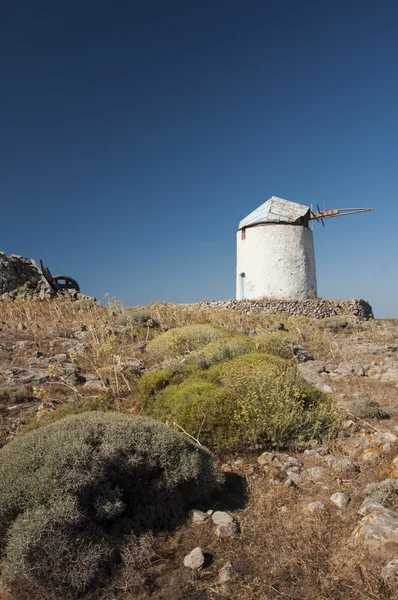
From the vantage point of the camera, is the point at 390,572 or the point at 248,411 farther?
the point at 248,411

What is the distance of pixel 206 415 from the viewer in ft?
15.4

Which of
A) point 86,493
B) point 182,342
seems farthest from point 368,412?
point 182,342

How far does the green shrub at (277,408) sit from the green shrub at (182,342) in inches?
109

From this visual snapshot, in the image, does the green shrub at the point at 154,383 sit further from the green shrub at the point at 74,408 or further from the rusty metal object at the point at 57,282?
the rusty metal object at the point at 57,282

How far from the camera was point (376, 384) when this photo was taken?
7.07 m

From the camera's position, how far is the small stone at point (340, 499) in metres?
3.35

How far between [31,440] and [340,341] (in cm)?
1020

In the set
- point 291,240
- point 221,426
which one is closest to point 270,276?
point 291,240

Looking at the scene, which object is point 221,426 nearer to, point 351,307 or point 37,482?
point 37,482

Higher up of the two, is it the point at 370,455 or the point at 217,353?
the point at 217,353

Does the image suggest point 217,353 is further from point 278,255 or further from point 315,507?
point 278,255

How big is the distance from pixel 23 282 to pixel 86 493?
19533 millimetres

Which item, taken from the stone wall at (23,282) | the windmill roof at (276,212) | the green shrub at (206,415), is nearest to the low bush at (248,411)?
the green shrub at (206,415)

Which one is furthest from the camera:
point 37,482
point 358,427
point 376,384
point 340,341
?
point 340,341
